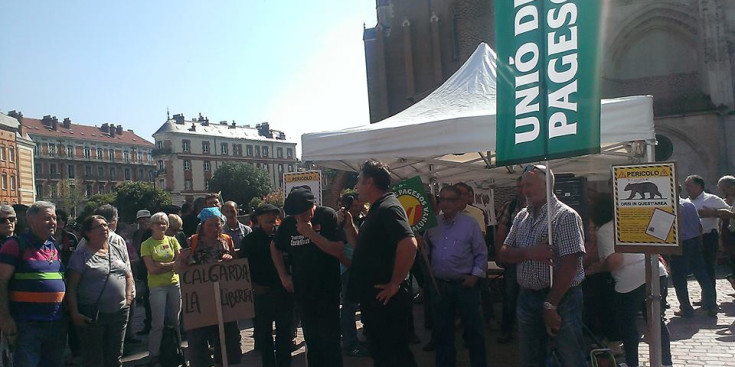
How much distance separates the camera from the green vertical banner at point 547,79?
4320 mm

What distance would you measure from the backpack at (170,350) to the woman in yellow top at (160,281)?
0.37ft

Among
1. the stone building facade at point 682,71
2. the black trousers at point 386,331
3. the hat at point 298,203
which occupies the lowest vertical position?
the black trousers at point 386,331

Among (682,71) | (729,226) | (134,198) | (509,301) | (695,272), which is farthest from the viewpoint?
(134,198)

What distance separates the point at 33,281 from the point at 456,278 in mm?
3984

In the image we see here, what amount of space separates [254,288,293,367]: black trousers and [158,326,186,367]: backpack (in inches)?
Result: 46.3

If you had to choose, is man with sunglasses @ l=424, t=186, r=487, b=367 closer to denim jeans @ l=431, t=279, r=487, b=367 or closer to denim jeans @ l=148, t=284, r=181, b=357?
denim jeans @ l=431, t=279, r=487, b=367

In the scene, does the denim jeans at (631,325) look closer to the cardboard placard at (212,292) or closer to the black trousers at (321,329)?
the black trousers at (321,329)

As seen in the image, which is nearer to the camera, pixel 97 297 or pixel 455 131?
pixel 97 297

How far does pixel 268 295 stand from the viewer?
583cm

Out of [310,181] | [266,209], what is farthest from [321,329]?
[310,181]

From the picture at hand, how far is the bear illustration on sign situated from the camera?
14.4 feet

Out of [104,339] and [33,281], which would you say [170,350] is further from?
[33,281]

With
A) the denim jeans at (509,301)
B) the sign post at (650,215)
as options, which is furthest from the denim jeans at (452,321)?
the sign post at (650,215)

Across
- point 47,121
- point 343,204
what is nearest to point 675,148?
point 343,204
